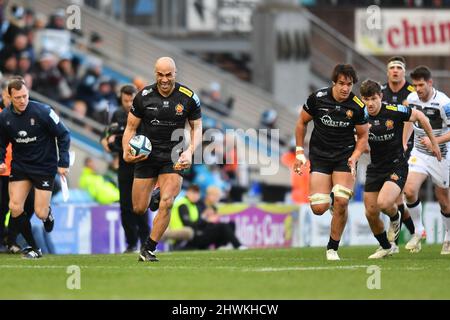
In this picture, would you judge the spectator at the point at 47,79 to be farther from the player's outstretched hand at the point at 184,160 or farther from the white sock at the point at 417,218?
the player's outstretched hand at the point at 184,160

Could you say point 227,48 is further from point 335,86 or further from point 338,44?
point 335,86

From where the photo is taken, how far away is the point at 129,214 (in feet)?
63.1

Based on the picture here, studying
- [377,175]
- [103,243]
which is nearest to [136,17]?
[103,243]

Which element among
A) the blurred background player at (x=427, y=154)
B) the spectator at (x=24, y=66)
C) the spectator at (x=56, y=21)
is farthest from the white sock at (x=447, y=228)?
the spectator at (x=56, y=21)

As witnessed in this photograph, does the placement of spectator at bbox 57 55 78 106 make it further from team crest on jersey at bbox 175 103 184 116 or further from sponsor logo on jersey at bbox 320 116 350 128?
sponsor logo on jersey at bbox 320 116 350 128

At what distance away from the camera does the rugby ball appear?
Answer: 15.3 meters

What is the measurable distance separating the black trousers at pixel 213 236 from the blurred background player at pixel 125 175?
319 centimetres

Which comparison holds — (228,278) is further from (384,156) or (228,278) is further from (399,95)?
(399,95)

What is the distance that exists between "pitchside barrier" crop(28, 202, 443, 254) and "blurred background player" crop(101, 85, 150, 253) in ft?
7.65

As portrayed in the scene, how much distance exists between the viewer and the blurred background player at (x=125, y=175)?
18969 mm

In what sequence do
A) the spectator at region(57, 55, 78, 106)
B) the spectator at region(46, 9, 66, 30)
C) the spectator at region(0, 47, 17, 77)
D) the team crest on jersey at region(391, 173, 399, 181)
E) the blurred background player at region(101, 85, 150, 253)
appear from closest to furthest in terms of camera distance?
the team crest on jersey at region(391, 173, 399, 181) < the blurred background player at region(101, 85, 150, 253) < the spectator at region(0, 47, 17, 77) < the spectator at region(57, 55, 78, 106) < the spectator at region(46, 9, 66, 30)

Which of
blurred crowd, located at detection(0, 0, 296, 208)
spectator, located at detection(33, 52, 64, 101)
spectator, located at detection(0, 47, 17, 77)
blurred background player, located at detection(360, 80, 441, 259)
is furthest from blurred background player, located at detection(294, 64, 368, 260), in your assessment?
spectator, located at detection(33, 52, 64, 101)

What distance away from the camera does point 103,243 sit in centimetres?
2220
